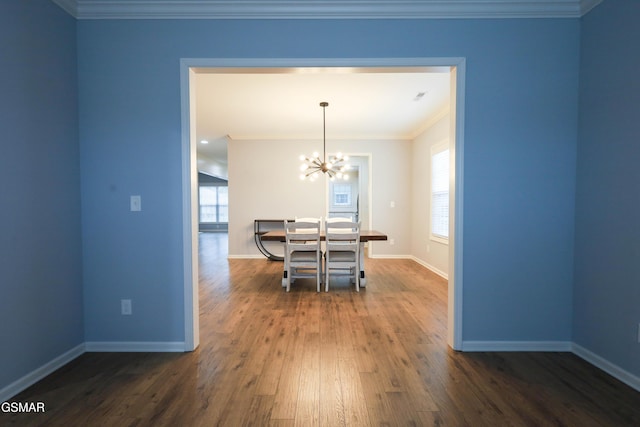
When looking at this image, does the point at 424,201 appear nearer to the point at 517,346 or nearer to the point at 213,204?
the point at 517,346

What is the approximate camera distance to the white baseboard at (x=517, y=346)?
2.28 meters

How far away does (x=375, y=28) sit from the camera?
2254mm

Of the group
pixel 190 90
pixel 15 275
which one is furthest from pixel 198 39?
pixel 15 275

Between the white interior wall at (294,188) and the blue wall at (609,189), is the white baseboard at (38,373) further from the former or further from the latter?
the white interior wall at (294,188)

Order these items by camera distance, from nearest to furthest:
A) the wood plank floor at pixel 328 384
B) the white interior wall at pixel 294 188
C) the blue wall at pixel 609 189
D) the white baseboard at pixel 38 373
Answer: the wood plank floor at pixel 328 384
the white baseboard at pixel 38 373
the blue wall at pixel 609 189
the white interior wall at pixel 294 188

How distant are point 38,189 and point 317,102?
10.8 ft

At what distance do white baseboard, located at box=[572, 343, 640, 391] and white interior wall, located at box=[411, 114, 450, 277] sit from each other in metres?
2.49

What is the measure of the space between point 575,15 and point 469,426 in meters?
2.89

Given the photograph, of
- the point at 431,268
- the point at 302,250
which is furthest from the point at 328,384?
the point at 431,268

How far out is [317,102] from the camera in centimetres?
429

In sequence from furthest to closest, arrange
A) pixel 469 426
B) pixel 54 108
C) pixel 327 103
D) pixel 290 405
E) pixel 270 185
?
pixel 270 185, pixel 327 103, pixel 54 108, pixel 290 405, pixel 469 426

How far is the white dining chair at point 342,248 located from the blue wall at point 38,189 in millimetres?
2581

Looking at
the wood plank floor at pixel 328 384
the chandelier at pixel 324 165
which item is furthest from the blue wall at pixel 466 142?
the chandelier at pixel 324 165

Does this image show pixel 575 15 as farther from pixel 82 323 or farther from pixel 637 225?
pixel 82 323
